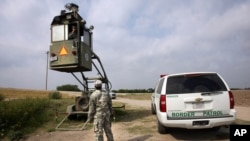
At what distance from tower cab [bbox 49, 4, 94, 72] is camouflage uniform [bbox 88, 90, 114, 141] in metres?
4.15

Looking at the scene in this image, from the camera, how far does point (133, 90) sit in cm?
8594

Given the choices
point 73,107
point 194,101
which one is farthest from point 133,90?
point 194,101

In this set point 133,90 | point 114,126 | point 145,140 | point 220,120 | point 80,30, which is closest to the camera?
point 220,120

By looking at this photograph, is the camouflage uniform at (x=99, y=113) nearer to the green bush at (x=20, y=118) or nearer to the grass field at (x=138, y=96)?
the green bush at (x=20, y=118)

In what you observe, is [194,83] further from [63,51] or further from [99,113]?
[63,51]

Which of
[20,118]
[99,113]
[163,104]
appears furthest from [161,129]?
[20,118]

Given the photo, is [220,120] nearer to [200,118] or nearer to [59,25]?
[200,118]

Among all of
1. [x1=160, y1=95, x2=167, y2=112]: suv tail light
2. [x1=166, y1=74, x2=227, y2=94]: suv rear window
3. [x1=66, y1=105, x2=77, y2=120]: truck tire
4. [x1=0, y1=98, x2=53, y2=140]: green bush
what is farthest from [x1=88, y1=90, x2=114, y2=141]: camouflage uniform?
[x1=66, y1=105, x2=77, y2=120]: truck tire

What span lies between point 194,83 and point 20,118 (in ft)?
25.1

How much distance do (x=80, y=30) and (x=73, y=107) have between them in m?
3.50

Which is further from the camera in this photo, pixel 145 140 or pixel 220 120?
pixel 145 140

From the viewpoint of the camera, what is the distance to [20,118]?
12.3m

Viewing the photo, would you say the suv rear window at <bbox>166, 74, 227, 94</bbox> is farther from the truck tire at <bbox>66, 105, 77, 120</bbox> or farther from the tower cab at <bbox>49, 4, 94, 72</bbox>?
the truck tire at <bbox>66, 105, 77, 120</bbox>

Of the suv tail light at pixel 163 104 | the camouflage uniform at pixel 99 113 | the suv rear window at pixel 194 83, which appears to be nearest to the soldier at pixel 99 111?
the camouflage uniform at pixel 99 113
